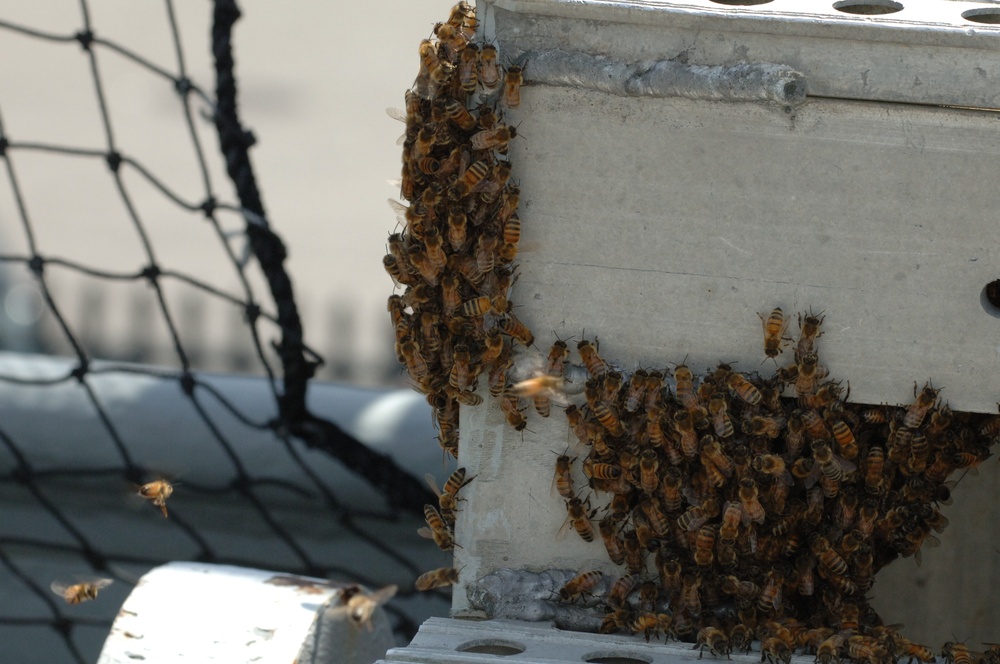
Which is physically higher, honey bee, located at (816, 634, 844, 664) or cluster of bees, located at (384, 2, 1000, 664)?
cluster of bees, located at (384, 2, 1000, 664)

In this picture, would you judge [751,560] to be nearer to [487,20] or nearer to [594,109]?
[594,109]

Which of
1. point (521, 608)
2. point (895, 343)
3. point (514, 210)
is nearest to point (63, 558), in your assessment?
point (521, 608)

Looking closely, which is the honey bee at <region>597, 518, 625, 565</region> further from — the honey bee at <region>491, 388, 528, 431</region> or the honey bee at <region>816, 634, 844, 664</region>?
the honey bee at <region>816, 634, 844, 664</region>

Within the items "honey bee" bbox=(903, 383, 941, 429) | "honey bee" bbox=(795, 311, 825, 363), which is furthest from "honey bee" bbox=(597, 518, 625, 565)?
"honey bee" bbox=(903, 383, 941, 429)

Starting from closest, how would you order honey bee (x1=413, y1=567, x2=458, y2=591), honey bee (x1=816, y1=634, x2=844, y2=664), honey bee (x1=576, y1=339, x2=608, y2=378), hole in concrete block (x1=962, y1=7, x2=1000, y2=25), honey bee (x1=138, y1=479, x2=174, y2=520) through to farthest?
1. honey bee (x1=816, y1=634, x2=844, y2=664)
2. hole in concrete block (x1=962, y1=7, x2=1000, y2=25)
3. honey bee (x1=576, y1=339, x2=608, y2=378)
4. honey bee (x1=413, y1=567, x2=458, y2=591)
5. honey bee (x1=138, y1=479, x2=174, y2=520)

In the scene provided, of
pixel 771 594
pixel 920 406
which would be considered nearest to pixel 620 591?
pixel 771 594

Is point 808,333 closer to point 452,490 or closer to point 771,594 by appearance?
point 771,594
